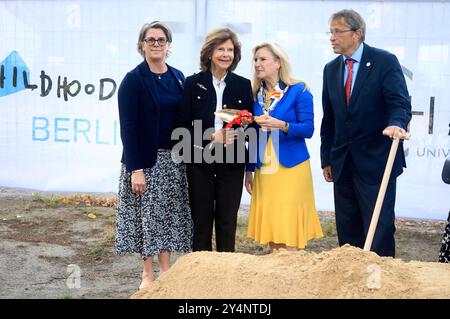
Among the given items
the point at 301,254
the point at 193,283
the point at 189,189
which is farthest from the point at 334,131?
the point at 193,283

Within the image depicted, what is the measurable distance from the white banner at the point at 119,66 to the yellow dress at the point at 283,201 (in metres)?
2.15

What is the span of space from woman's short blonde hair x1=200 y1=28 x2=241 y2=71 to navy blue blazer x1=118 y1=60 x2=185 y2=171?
0.36m

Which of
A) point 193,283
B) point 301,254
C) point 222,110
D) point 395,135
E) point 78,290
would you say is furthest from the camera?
point 78,290

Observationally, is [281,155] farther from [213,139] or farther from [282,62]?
[282,62]

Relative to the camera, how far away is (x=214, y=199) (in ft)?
12.7

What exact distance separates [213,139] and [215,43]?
60cm

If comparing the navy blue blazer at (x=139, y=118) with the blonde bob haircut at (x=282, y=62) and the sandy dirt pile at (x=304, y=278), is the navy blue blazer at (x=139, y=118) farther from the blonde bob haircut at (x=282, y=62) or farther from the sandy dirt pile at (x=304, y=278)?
the sandy dirt pile at (x=304, y=278)

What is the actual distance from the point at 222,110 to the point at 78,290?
1.58 meters

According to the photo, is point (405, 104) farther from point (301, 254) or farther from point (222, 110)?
point (301, 254)

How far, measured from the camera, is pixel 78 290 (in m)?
4.12

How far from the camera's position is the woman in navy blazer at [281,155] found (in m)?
3.87


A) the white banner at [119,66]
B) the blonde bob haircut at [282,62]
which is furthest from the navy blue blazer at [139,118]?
the white banner at [119,66]

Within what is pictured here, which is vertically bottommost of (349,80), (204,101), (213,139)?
(213,139)

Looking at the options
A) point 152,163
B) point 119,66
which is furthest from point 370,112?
point 119,66
